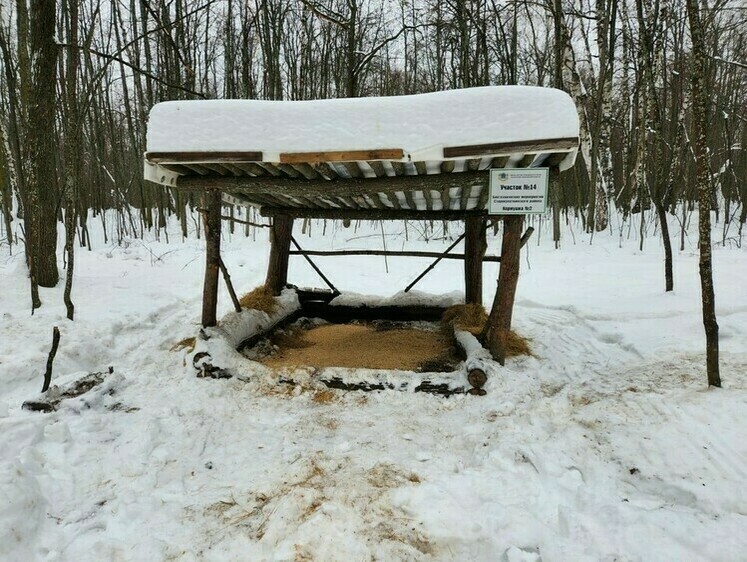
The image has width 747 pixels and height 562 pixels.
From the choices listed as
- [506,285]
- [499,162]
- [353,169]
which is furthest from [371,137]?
[506,285]

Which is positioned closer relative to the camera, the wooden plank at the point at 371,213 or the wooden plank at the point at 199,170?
the wooden plank at the point at 199,170

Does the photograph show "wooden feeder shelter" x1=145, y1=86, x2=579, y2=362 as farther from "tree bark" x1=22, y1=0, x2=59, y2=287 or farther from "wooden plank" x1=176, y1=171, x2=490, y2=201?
"tree bark" x1=22, y1=0, x2=59, y2=287

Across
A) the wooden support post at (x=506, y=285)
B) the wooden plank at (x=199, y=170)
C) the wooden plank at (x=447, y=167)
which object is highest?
the wooden plank at (x=199, y=170)

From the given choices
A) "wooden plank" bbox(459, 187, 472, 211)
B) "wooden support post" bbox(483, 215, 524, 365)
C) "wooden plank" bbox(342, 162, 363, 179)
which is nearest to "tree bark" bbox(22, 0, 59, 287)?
"wooden plank" bbox(342, 162, 363, 179)

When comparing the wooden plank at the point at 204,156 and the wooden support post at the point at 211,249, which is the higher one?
the wooden plank at the point at 204,156

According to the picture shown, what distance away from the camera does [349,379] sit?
144 inches

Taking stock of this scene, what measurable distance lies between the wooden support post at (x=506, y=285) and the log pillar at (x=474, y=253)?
75.6 inches

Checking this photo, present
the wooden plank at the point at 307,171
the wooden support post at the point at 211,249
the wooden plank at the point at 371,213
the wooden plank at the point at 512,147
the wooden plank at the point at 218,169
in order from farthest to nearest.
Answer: the wooden plank at the point at 371,213 → the wooden support post at the point at 211,249 → the wooden plank at the point at 218,169 → the wooden plank at the point at 307,171 → the wooden plank at the point at 512,147

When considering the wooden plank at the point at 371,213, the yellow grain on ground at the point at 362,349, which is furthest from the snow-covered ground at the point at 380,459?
the wooden plank at the point at 371,213

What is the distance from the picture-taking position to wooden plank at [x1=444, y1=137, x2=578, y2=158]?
2922 mm

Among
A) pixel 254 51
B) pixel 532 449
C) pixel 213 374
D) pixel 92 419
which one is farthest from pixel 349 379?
pixel 254 51

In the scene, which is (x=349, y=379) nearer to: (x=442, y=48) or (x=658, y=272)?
(x=658, y=272)

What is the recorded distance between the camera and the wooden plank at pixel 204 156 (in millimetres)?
3338

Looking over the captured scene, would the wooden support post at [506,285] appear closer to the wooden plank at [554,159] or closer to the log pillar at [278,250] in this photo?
the wooden plank at [554,159]
